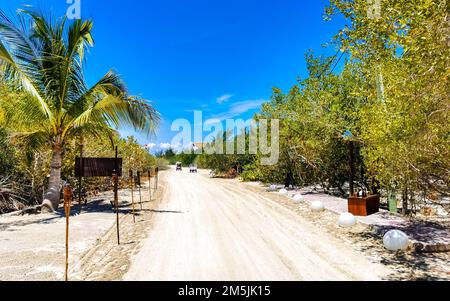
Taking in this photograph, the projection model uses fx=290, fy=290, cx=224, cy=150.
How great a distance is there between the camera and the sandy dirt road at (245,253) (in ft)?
16.9

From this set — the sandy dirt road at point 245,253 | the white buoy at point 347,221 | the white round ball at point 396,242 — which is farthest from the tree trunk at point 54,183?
the white round ball at point 396,242

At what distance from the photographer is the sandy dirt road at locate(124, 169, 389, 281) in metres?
5.16

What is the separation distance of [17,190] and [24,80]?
227 inches

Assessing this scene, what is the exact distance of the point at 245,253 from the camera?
6.35 m

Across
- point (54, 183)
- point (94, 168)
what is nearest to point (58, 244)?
point (54, 183)

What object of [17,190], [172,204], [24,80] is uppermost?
[24,80]

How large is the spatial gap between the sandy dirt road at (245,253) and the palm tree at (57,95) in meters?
4.48

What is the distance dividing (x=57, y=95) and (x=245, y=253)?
30.8 ft

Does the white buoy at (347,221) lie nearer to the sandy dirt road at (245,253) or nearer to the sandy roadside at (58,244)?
the sandy dirt road at (245,253)

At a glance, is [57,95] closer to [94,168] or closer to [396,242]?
[94,168]

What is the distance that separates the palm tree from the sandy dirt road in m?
4.48
